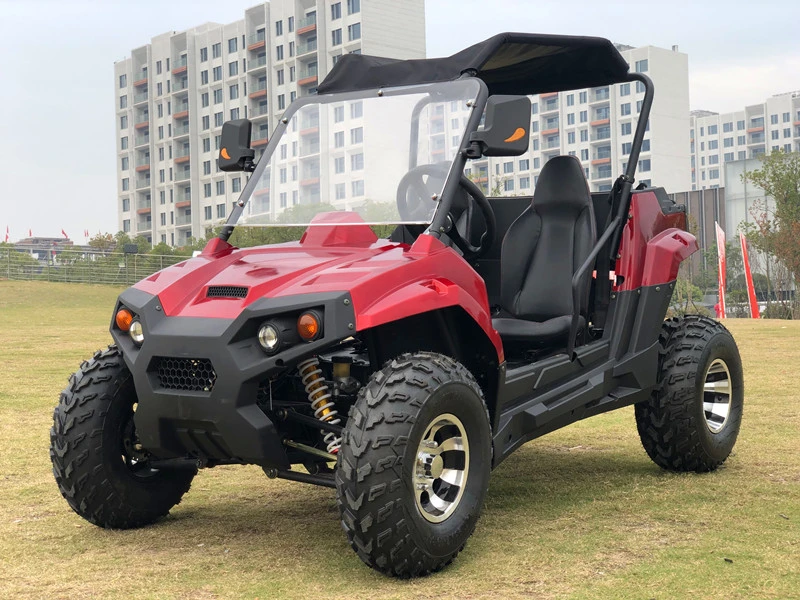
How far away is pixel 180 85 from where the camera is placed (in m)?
Result: 102

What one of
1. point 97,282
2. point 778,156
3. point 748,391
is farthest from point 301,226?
point 778,156

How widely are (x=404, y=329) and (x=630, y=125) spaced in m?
90.3

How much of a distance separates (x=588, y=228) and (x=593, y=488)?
4.87 feet

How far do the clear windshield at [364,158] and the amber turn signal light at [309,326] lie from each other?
94cm

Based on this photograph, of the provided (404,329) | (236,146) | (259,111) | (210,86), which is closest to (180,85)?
(210,86)

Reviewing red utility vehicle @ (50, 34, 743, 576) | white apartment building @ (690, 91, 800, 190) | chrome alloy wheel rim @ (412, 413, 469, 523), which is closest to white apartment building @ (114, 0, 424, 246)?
white apartment building @ (690, 91, 800, 190)

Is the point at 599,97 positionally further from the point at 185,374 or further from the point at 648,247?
the point at 185,374

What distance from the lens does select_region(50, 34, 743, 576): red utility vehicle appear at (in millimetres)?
4387

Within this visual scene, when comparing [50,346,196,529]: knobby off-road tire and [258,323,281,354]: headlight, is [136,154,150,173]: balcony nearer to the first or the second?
[50,346,196,529]: knobby off-road tire

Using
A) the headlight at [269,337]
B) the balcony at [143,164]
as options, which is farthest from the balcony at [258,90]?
the headlight at [269,337]

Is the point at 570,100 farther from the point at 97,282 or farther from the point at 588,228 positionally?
the point at 588,228

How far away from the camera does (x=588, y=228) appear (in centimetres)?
645

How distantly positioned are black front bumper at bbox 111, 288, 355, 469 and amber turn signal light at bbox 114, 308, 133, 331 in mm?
159

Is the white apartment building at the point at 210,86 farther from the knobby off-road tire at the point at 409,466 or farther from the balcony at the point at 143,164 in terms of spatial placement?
the knobby off-road tire at the point at 409,466
